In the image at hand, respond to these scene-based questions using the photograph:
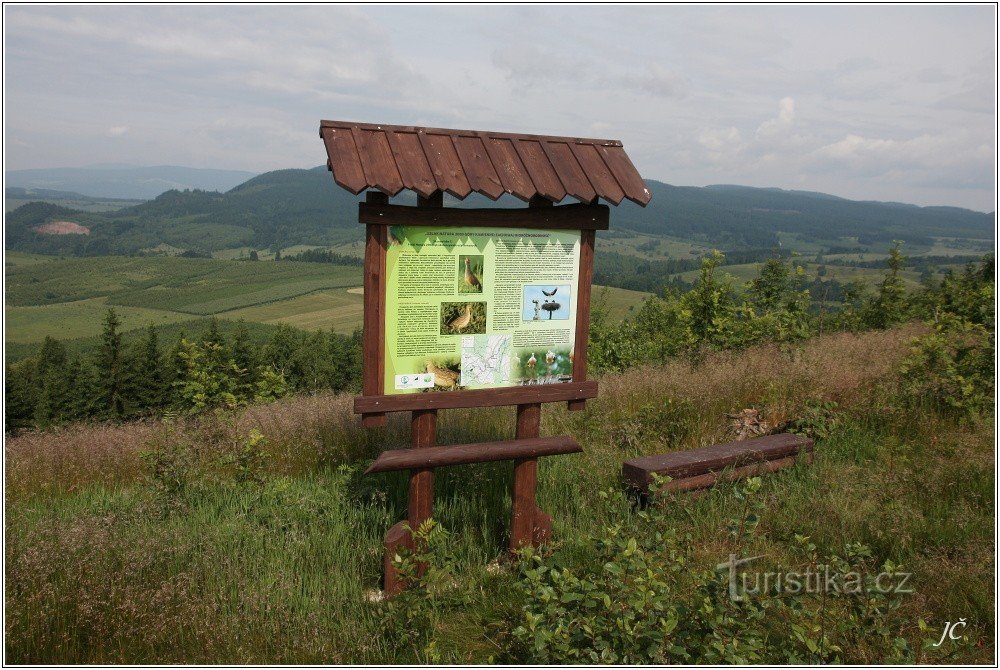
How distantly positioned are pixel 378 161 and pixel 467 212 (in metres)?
0.54

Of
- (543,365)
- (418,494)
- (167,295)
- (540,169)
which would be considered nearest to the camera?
(540,169)

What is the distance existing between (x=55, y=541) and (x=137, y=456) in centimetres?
209

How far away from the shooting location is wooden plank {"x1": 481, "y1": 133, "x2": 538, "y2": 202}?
344 cm

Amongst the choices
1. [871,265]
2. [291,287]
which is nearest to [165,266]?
[291,287]

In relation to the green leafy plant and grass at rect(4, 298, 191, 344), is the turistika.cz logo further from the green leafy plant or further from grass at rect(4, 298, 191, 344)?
grass at rect(4, 298, 191, 344)

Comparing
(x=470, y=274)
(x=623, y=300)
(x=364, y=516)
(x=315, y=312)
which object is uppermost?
(x=470, y=274)

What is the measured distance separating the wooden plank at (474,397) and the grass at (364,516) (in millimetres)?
844

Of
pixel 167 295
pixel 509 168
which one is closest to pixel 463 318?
pixel 509 168

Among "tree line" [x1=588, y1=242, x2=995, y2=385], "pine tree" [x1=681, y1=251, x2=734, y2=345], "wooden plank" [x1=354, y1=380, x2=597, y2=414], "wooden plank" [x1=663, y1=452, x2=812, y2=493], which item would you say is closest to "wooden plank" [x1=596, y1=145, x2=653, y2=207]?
"wooden plank" [x1=354, y1=380, x2=597, y2=414]

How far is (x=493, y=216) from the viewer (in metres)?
3.57

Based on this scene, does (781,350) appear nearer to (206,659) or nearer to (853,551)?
(853,551)

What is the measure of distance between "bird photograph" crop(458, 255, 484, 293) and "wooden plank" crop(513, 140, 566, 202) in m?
0.52

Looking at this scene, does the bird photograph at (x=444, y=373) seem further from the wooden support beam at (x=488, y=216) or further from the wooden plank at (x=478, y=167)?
the wooden plank at (x=478, y=167)

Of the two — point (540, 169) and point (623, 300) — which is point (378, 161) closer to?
point (540, 169)
